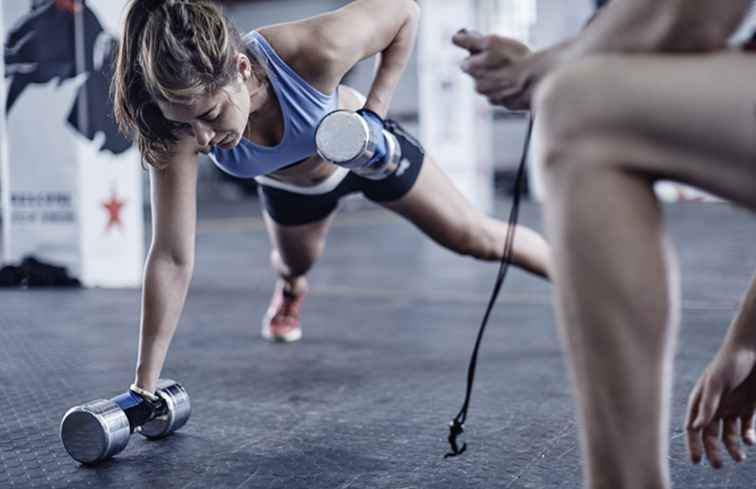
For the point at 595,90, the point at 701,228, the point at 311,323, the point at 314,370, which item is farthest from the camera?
the point at 701,228

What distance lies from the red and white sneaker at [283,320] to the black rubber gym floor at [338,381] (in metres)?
0.05

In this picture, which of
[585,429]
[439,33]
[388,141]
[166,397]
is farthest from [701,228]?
[585,429]

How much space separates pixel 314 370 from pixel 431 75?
17.6ft

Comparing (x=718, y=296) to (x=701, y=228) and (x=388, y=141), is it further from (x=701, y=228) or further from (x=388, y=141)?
(x=701, y=228)

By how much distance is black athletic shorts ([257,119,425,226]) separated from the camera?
195 cm

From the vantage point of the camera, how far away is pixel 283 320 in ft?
8.30

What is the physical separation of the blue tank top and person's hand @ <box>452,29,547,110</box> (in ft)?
2.83

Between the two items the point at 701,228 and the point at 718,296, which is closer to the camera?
the point at 718,296

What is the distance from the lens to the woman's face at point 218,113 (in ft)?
4.58

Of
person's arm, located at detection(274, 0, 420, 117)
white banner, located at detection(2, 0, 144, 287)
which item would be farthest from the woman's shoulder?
white banner, located at detection(2, 0, 144, 287)

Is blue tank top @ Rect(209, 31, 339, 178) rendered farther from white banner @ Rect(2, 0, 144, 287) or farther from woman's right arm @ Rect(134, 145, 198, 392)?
white banner @ Rect(2, 0, 144, 287)

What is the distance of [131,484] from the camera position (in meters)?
1.34

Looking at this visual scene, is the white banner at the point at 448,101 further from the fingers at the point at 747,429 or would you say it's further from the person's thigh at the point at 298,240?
the fingers at the point at 747,429

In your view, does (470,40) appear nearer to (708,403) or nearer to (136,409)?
(708,403)
